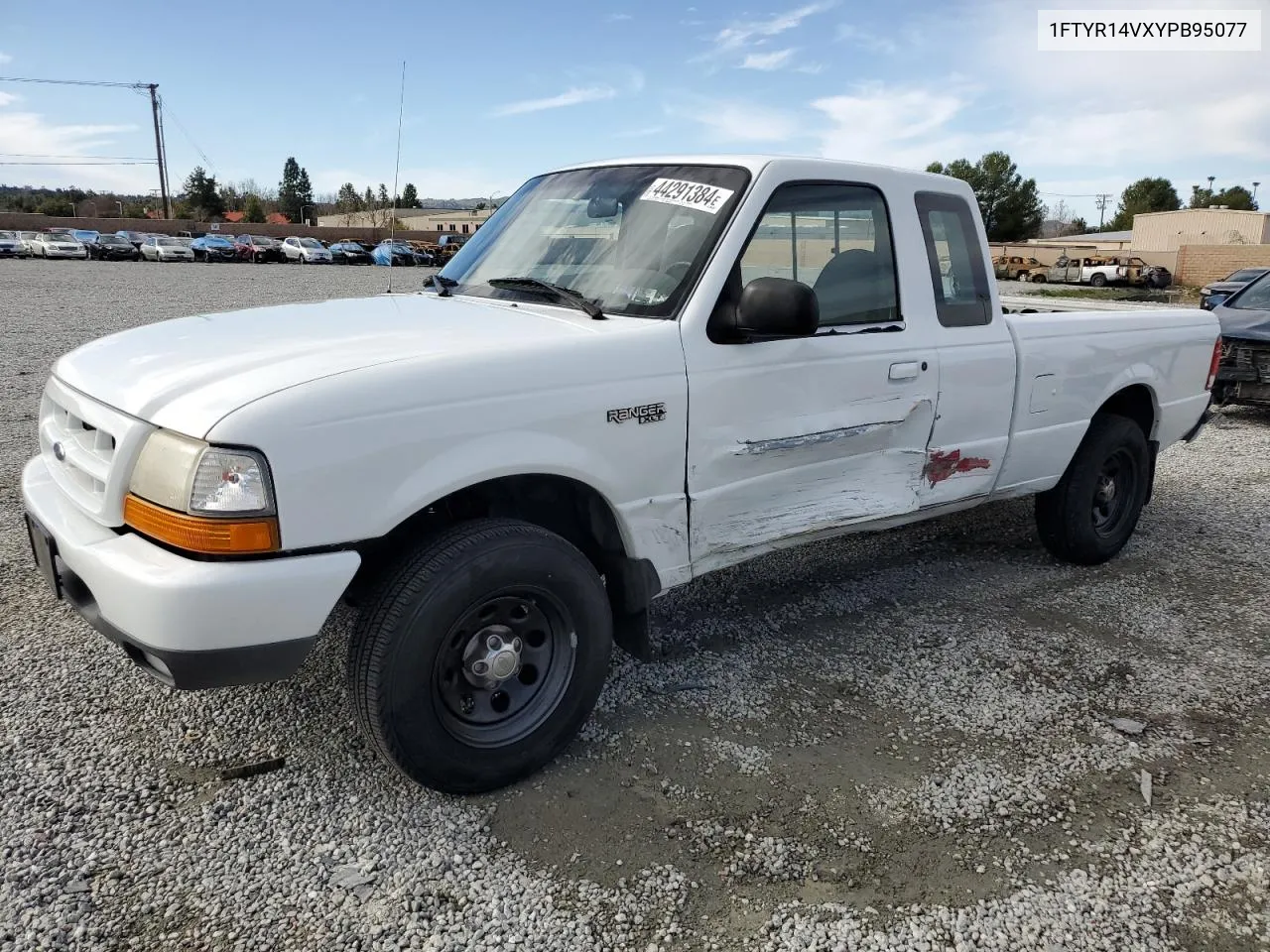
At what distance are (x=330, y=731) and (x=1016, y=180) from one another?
87.8 metres

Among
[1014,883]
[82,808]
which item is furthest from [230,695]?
[1014,883]

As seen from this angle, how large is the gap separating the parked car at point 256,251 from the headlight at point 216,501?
47437 millimetres

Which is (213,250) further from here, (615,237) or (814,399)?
(814,399)

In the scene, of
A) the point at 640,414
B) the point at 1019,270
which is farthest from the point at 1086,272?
the point at 640,414

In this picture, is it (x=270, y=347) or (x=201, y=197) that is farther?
(x=201, y=197)

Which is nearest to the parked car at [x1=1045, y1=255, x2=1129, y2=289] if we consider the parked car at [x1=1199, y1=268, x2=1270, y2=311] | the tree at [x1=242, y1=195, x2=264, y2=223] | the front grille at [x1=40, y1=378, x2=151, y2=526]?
the parked car at [x1=1199, y1=268, x2=1270, y2=311]

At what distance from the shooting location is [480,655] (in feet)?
9.31

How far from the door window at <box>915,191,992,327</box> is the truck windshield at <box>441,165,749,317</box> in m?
1.03

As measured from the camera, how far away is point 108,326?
13719 mm

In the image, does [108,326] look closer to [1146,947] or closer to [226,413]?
[226,413]

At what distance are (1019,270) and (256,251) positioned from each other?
40.0 m

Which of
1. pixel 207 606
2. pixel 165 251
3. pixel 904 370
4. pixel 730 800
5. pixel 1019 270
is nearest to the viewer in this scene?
pixel 207 606

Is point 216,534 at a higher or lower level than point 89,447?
lower

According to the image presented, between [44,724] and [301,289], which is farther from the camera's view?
[301,289]
